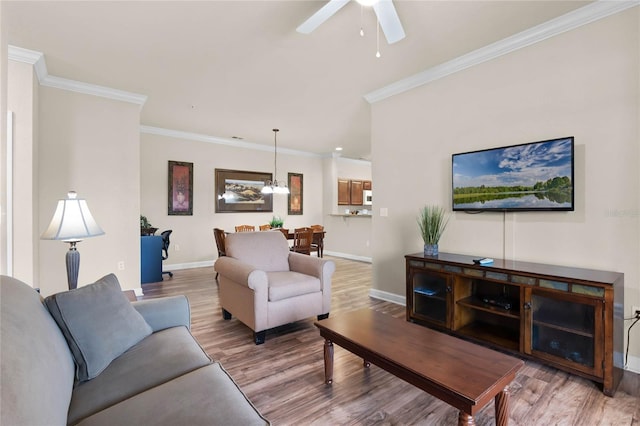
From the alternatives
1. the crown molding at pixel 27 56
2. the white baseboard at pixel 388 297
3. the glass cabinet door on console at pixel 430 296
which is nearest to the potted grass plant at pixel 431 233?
the glass cabinet door on console at pixel 430 296

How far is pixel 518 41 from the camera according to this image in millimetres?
2713

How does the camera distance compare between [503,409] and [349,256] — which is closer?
[503,409]

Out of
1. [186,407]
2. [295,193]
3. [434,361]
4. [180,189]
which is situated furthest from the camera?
[295,193]


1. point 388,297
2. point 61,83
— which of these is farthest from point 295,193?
point 61,83

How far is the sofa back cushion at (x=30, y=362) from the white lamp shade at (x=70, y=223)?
80 cm

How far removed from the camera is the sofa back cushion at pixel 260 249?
10.5 feet

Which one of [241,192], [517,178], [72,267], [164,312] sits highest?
[241,192]

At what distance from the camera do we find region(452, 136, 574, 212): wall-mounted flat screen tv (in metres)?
2.47

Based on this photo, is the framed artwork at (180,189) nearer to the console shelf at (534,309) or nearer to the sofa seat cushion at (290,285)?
the sofa seat cushion at (290,285)

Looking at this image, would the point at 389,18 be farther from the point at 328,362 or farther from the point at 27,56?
the point at 27,56

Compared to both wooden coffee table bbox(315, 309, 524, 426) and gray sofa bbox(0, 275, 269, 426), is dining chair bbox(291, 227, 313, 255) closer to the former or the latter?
wooden coffee table bbox(315, 309, 524, 426)

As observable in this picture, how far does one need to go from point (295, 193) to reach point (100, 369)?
6441 millimetres

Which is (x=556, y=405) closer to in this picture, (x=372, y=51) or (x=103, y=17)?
(x=372, y=51)

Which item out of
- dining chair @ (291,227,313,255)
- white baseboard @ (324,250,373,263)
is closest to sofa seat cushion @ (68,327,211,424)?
dining chair @ (291,227,313,255)
